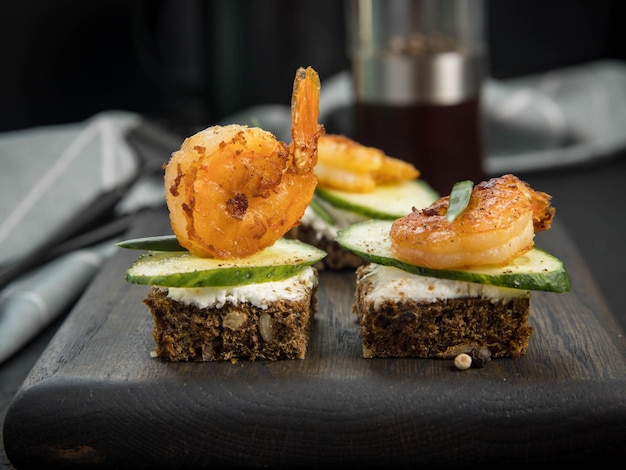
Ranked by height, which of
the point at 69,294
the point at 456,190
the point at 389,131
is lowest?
the point at 69,294

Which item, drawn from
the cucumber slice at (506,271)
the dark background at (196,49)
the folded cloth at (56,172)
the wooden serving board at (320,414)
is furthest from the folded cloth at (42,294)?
the dark background at (196,49)

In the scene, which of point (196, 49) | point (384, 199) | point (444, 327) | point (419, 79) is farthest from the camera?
point (196, 49)

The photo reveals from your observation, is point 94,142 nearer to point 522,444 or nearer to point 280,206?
point 280,206

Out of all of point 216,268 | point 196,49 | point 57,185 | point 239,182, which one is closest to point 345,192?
point 239,182

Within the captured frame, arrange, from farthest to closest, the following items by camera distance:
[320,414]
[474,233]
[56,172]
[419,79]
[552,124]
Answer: [552,124] → [56,172] → [419,79] → [474,233] → [320,414]

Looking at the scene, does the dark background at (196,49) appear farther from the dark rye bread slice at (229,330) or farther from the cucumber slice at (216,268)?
the dark rye bread slice at (229,330)

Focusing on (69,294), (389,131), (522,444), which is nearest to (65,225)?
(69,294)

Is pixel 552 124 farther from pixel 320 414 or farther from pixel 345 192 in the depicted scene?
pixel 320 414
